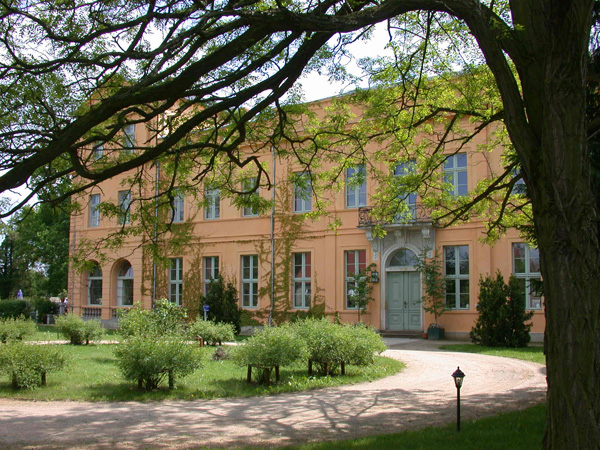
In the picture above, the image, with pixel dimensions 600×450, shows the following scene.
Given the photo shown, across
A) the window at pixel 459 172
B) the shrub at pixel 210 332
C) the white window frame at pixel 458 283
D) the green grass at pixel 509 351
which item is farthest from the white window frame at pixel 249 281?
the green grass at pixel 509 351

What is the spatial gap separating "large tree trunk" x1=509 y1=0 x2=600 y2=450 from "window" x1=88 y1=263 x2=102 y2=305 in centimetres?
2879

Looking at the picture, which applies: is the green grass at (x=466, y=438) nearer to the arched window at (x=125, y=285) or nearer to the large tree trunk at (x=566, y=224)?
the large tree trunk at (x=566, y=224)

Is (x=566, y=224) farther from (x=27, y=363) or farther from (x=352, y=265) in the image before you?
(x=352, y=265)

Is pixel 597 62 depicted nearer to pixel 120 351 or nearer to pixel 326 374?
pixel 326 374

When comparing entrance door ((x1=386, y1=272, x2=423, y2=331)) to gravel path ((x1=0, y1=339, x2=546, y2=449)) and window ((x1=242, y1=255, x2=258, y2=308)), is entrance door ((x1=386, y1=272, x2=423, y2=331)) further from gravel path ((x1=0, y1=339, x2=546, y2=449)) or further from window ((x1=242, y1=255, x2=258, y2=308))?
gravel path ((x1=0, y1=339, x2=546, y2=449))

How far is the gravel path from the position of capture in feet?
22.8

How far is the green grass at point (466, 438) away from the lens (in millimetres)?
6223

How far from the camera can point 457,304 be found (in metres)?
21.2

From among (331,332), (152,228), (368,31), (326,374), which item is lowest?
(326,374)

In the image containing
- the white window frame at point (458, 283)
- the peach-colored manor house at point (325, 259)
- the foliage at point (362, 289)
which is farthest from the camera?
the foliage at point (362, 289)

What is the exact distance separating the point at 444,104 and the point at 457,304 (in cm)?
1148

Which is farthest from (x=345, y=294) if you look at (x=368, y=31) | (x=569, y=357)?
(x=569, y=357)

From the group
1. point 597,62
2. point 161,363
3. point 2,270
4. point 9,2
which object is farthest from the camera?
point 2,270

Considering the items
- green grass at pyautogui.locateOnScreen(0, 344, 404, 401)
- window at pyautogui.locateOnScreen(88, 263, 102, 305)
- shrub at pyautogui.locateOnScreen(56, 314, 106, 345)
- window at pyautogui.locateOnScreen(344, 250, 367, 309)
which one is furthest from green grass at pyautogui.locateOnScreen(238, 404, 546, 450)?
window at pyautogui.locateOnScreen(88, 263, 102, 305)
